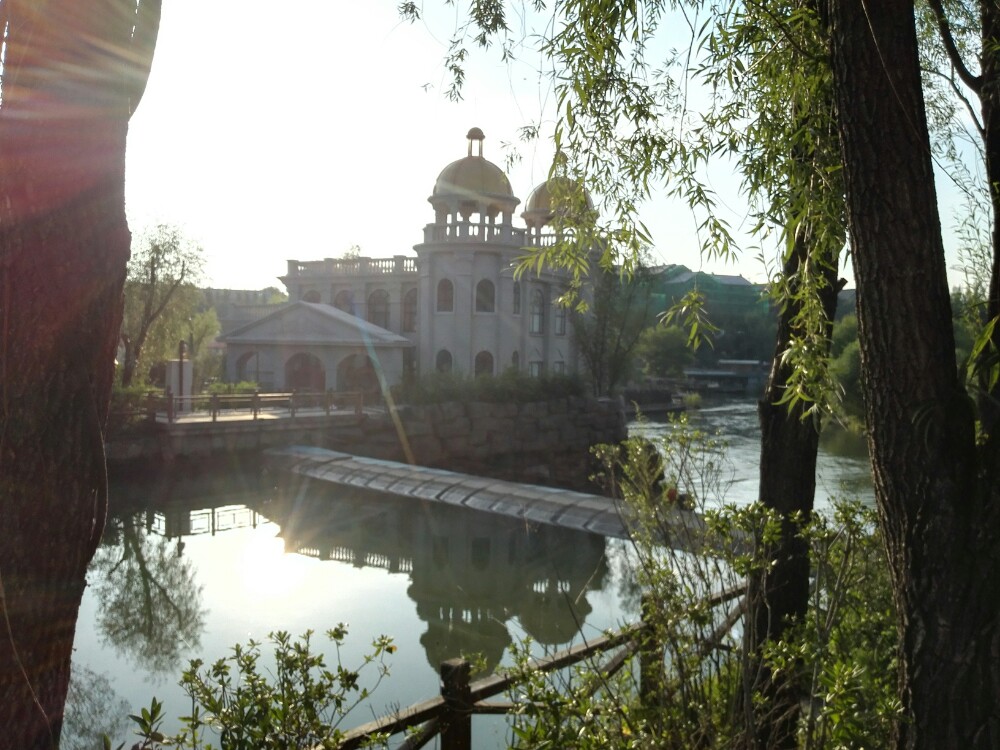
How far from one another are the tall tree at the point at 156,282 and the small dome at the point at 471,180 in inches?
361

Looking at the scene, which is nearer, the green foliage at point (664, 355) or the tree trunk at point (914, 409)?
the tree trunk at point (914, 409)

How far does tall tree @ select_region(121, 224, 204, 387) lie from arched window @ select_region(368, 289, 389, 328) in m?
8.78

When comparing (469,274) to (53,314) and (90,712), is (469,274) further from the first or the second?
(53,314)

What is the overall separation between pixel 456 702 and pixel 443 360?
3025cm

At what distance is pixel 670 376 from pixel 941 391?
187ft

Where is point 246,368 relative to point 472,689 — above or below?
above

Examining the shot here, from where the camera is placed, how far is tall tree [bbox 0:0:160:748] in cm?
238

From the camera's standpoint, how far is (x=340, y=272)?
124 feet

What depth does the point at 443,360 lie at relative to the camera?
34.1 meters

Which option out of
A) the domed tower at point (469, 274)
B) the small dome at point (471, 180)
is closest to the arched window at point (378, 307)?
the domed tower at point (469, 274)

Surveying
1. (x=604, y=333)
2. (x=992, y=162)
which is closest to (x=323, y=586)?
(x=992, y=162)

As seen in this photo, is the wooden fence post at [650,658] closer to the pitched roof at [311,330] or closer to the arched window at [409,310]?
the pitched roof at [311,330]

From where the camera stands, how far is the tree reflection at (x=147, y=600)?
9.95m

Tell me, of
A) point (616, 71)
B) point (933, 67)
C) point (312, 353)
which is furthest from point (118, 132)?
point (312, 353)
